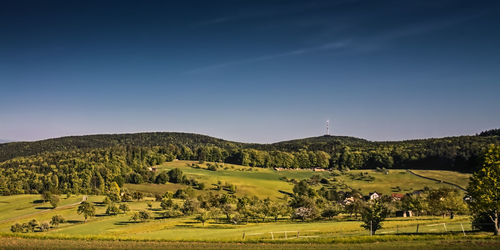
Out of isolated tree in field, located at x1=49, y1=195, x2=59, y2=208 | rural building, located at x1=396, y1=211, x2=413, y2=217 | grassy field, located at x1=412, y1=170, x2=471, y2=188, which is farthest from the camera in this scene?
grassy field, located at x1=412, y1=170, x2=471, y2=188

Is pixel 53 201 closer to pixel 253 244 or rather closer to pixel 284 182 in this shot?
pixel 284 182

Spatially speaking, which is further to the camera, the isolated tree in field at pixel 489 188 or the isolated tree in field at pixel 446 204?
the isolated tree in field at pixel 446 204

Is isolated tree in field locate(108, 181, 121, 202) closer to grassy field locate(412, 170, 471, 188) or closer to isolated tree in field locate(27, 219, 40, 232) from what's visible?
isolated tree in field locate(27, 219, 40, 232)

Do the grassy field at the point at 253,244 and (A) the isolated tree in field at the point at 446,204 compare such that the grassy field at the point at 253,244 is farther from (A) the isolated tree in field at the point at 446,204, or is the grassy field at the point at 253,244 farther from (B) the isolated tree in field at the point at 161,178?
(B) the isolated tree in field at the point at 161,178

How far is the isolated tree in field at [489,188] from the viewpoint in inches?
1708

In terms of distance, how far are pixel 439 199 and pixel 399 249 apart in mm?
55111

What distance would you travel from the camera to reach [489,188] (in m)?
44.1

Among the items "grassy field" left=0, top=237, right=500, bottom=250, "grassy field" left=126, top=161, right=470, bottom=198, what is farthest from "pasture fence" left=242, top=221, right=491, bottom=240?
"grassy field" left=126, top=161, right=470, bottom=198

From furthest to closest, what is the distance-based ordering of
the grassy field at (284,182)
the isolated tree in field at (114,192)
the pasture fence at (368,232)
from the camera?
the grassy field at (284,182) < the isolated tree in field at (114,192) < the pasture fence at (368,232)

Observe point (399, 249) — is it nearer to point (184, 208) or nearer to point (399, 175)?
→ point (184, 208)

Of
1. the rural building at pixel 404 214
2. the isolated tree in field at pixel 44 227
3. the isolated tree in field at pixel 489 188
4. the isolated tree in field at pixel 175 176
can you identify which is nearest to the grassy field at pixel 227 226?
the isolated tree in field at pixel 44 227

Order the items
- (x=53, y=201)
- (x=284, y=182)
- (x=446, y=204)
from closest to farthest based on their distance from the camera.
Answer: (x=446, y=204) < (x=53, y=201) < (x=284, y=182)

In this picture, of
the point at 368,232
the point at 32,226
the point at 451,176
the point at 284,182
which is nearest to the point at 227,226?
the point at 368,232

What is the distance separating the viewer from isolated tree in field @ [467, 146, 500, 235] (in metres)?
43.4
